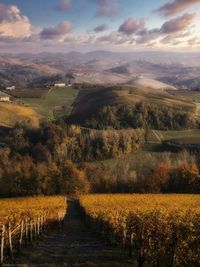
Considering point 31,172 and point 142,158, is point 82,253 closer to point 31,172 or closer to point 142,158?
point 31,172

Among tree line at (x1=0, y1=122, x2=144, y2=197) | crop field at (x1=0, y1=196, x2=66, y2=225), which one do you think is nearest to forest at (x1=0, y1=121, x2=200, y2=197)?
tree line at (x1=0, y1=122, x2=144, y2=197)

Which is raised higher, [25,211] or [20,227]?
[25,211]

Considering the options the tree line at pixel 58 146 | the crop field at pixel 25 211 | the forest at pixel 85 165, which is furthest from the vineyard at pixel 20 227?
the tree line at pixel 58 146

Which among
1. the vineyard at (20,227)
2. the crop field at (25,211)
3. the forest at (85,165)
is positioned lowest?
the vineyard at (20,227)

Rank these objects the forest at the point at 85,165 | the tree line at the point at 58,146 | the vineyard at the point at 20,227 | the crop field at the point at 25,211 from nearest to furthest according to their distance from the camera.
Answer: the vineyard at the point at 20,227
the crop field at the point at 25,211
the forest at the point at 85,165
the tree line at the point at 58,146

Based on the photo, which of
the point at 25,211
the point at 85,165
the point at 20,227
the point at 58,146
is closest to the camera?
the point at 20,227

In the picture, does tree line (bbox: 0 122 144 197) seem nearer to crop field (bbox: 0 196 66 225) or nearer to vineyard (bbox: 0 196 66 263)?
crop field (bbox: 0 196 66 225)

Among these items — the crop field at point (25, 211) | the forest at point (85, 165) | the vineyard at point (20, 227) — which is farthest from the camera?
the forest at point (85, 165)

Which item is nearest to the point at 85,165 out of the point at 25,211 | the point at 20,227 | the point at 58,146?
the point at 58,146

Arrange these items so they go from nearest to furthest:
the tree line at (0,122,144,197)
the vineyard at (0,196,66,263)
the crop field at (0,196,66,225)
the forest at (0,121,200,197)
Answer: the vineyard at (0,196,66,263)
the crop field at (0,196,66,225)
the forest at (0,121,200,197)
the tree line at (0,122,144,197)

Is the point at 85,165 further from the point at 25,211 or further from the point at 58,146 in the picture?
the point at 25,211

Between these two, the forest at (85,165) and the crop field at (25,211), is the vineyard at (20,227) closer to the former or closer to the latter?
the crop field at (25,211)
